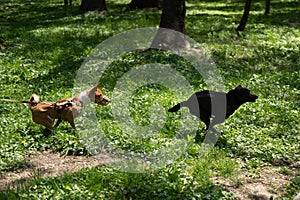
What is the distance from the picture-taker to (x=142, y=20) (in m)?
20.0

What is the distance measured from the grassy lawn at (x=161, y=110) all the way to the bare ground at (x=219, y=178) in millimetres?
51

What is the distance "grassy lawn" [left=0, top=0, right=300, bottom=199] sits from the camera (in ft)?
22.2

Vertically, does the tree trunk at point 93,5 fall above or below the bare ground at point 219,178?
above

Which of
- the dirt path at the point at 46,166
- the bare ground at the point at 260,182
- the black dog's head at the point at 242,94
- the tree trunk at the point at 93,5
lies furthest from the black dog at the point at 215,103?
the tree trunk at the point at 93,5

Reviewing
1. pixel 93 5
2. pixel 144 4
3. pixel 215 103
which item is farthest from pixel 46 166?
pixel 144 4

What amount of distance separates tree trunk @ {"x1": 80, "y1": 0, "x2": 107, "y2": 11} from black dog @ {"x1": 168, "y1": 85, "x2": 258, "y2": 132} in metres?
16.4

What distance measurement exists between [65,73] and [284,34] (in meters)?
9.71

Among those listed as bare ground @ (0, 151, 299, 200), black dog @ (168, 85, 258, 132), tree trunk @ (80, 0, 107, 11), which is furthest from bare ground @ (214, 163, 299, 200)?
tree trunk @ (80, 0, 107, 11)

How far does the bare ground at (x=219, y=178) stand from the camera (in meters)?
6.95

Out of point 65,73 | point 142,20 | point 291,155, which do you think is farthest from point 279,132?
point 142,20

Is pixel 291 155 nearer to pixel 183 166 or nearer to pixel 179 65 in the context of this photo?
pixel 183 166

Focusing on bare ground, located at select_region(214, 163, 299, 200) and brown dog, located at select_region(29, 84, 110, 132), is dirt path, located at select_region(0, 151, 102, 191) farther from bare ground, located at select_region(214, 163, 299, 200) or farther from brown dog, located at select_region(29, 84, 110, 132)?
bare ground, located at select_region(214, 163, 299, 200)

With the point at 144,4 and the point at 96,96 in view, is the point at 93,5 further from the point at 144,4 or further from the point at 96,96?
the point at 96,96

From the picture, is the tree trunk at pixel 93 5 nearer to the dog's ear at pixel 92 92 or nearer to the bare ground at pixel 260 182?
the dog's ear at pixel 92 92
